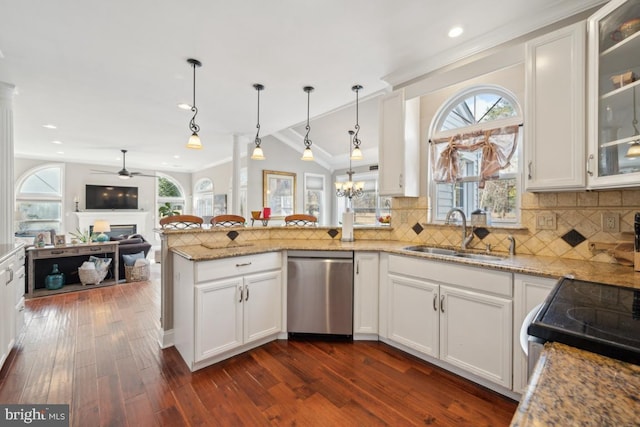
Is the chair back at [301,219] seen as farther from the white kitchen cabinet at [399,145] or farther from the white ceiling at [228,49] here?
the white ceiling at [228,49]

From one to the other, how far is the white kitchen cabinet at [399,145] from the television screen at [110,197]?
8664 mm

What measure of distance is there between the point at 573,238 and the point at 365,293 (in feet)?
5.39

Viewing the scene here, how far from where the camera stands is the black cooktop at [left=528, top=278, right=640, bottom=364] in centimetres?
72

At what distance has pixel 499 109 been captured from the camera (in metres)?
2.53

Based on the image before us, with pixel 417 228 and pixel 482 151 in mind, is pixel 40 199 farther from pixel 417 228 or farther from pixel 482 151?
pixel 482 151

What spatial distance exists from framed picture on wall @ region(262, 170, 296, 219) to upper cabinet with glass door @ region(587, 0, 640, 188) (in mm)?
5363

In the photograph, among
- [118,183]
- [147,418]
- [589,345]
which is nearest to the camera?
[589,345]

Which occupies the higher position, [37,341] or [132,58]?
[132,58]

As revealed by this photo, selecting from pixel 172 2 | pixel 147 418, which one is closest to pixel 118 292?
pixel 147 418

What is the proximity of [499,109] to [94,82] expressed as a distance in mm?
4260

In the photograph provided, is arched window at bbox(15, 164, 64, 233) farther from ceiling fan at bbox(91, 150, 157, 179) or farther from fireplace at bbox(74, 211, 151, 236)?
Answer: ceiling fan at bbox(91, 150, 157, 179)

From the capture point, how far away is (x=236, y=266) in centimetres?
232

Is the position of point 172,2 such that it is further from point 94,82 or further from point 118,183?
point 118,183

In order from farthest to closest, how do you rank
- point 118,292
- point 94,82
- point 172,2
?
point 118,292 < point 94,82 < point 172,2
